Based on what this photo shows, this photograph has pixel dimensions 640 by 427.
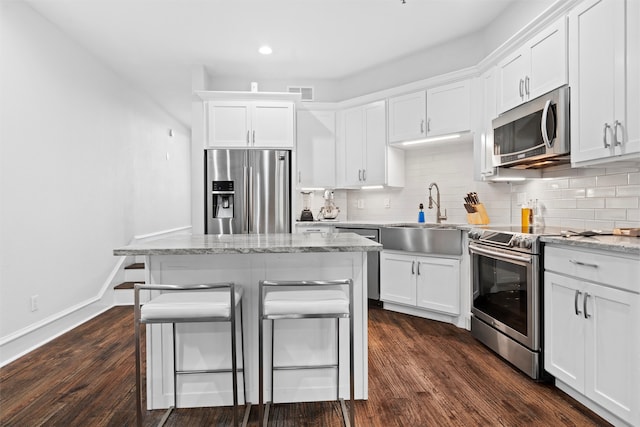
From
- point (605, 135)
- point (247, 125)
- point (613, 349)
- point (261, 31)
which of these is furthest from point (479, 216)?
point (261, 31)

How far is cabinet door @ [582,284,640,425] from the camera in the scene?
1.65m

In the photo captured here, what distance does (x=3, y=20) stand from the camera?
8.98 feet

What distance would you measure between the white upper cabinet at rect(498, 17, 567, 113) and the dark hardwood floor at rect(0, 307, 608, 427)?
76.3 inches

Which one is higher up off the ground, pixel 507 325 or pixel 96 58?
pixel 96 58

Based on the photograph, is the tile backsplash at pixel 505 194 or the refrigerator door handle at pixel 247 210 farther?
the refrigerator door handle at pixel 247 210

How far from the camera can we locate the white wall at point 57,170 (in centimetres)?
281

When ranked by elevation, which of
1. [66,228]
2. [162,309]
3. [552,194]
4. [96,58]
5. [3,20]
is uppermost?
[96,58]

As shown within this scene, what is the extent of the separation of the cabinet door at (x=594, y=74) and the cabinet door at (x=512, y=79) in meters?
0.48

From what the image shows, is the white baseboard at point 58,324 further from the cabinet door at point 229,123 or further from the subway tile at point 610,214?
the subway tile at point 610,214

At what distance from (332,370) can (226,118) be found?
3087 millimetres

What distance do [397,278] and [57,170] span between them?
3320mm

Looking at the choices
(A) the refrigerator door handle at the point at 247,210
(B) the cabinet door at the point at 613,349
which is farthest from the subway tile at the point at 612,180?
(A) the refrigerator door handle at the point at 247,210

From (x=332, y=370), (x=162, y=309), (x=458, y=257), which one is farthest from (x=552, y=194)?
(x=162, y=309)

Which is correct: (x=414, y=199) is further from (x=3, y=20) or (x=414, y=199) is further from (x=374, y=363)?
(x=3, y=20)
